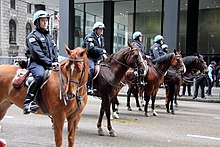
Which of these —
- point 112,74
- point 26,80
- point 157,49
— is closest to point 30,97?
point 26,80

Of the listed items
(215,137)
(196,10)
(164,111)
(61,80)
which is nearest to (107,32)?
(196,10)

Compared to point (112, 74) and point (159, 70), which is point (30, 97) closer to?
point (112, 74)

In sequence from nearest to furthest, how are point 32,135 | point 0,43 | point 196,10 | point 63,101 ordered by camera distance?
point 63,101 → point 32,135 → point 196,10 → point 0,43

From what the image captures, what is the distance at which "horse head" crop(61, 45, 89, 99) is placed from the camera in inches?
192

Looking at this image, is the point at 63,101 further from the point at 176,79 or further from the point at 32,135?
the point at 176,79

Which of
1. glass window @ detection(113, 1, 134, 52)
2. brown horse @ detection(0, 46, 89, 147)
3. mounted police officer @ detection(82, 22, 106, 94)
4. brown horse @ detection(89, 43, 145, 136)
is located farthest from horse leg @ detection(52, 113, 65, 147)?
glass window @ detection(113, 1, 134, 52)

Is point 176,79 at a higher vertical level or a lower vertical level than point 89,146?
higher

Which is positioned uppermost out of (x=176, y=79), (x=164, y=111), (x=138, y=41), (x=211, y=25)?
(x=211, y=25)

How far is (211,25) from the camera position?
907 inches

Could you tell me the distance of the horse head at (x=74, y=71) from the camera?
192 inches

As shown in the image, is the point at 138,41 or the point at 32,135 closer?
the point at 32,135

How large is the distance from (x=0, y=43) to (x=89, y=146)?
145ft

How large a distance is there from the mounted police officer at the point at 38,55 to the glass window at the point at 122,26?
19831mm

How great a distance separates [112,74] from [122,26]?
18.0m
